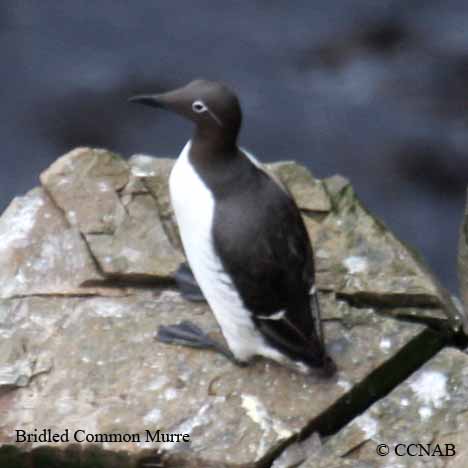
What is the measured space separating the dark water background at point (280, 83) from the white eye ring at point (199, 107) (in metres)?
3.08

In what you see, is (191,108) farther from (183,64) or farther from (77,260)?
(183,64)

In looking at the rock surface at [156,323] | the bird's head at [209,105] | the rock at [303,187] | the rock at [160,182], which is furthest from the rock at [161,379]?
the bird's head at [209,105]

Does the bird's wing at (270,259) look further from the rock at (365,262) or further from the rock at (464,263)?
the rock at (464,263)

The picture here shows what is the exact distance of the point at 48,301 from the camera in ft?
17.8

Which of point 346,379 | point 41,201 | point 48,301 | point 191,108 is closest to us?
point 191,108

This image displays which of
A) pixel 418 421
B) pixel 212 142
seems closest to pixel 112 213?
pixel 212 142

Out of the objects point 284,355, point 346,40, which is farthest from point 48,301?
point 346,40

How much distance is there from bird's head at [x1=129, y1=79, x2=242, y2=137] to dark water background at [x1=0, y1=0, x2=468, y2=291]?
302 centimetres

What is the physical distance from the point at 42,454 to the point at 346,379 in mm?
1221

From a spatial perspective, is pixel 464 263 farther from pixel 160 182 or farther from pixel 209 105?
pixel 209 105

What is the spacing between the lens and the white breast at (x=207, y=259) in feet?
15.4

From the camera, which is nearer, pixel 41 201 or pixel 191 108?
pixel 191 108

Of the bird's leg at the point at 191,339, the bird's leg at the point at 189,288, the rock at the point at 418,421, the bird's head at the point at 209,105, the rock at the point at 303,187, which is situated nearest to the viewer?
the bird's head at the point at 209,105

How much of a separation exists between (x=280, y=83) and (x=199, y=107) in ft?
12.1
